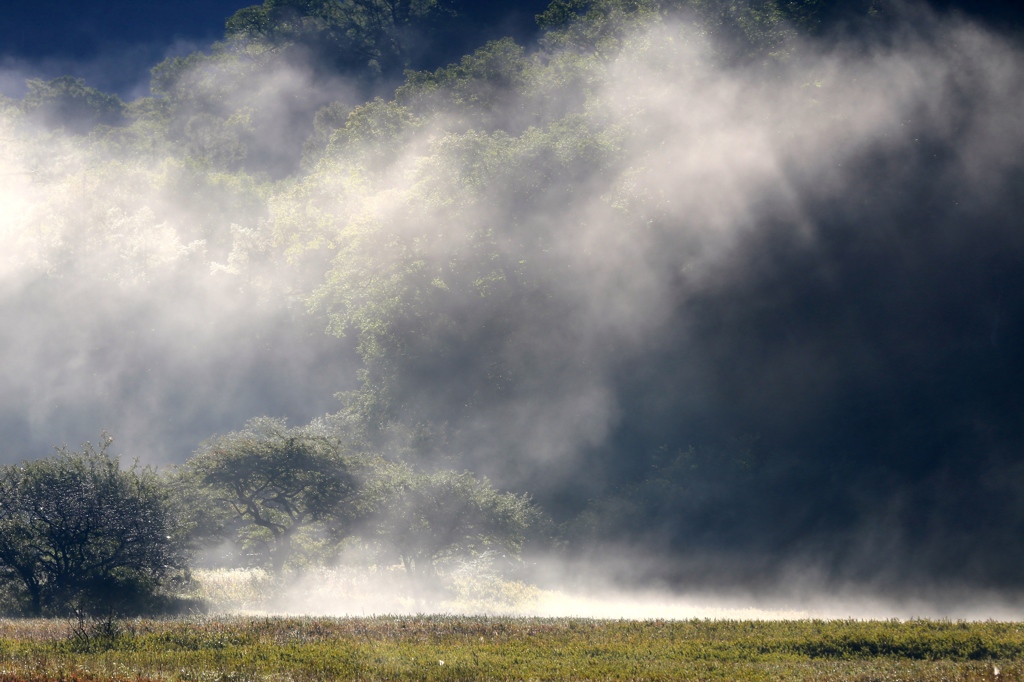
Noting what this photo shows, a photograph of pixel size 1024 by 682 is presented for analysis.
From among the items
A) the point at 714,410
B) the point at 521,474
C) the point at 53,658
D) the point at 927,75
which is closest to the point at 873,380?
the point at 714,410

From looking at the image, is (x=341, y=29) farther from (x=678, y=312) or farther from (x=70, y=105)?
(x=678, y=312)

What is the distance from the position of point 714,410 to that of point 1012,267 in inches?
805

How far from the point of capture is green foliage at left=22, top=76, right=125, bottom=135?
106m

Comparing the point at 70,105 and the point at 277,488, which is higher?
the point at 70,105

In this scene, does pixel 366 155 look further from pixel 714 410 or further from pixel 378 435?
pixel 714 410

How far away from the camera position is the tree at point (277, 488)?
38.1 metres

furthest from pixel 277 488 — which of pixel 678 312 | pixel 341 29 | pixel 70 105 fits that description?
pixel 70 105

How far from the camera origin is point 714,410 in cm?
5975

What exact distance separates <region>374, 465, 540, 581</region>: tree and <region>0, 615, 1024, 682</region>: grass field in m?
17.5

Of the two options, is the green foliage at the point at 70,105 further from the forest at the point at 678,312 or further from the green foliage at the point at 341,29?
the forest at the point at 678,312

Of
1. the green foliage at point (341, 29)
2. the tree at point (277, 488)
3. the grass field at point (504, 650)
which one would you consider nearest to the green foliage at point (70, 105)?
the green foliage at point (341, 29)

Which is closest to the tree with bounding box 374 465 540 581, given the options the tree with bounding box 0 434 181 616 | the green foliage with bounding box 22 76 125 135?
the tree with bounding box 0 434 181 616

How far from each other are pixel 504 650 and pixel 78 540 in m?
17.8

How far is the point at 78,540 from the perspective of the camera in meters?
29.2
